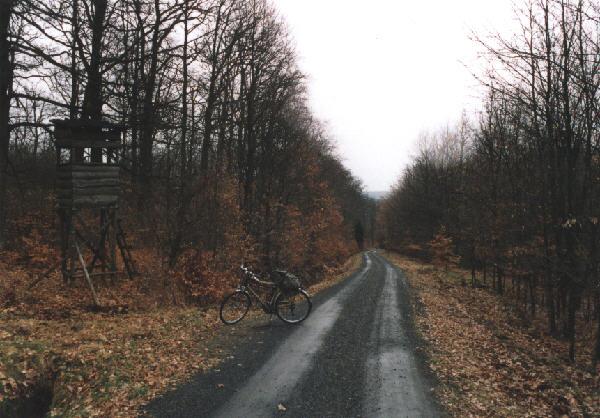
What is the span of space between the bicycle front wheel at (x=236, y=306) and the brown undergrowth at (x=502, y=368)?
503 centimetres

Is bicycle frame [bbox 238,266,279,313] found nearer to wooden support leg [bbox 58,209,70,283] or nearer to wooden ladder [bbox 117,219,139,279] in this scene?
wooden ladder [bbox 117,219,139,279]

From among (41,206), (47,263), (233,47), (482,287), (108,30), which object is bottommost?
(482,287)

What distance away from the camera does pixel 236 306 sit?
12078 mm

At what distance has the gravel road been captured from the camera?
6594mm

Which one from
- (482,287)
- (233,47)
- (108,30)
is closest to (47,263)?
(108,30)

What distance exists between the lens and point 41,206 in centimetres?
1966

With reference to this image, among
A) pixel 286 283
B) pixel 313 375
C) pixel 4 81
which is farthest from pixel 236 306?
pixel 4 81

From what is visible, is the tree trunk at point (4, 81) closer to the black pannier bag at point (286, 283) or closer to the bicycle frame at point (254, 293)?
the bicycle frame at point (254, 293)

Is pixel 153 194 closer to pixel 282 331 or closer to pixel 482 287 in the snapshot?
pixel 282 331

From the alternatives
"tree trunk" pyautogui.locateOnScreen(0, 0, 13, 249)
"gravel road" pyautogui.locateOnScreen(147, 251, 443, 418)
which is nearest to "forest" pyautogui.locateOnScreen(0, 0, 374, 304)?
"tree trunk" pyautogui.locateOnScreen(0, 0, 13, 249)

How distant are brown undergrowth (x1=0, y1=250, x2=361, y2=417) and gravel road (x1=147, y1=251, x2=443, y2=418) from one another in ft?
2.01

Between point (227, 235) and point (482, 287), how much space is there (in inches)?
674

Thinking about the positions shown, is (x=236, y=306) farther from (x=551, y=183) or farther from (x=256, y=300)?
(x=551, y=183)

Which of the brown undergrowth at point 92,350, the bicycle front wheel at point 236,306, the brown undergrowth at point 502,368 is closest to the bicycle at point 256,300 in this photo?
the bicycle front wheel at point 236,306
